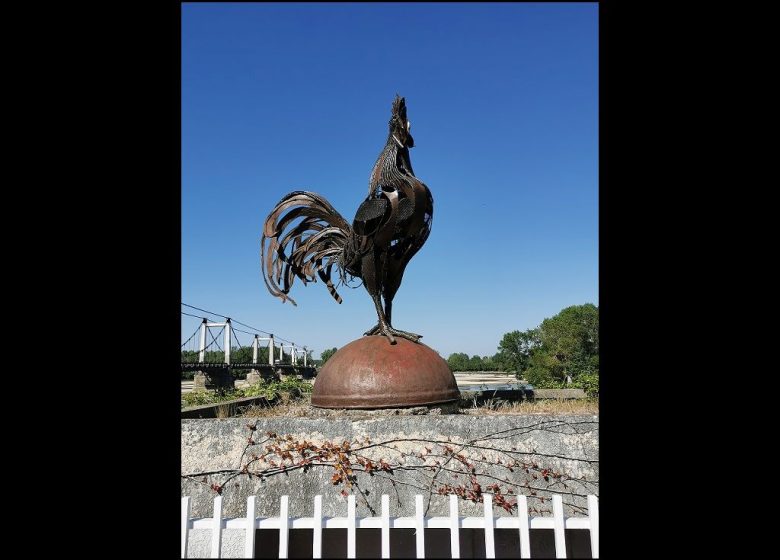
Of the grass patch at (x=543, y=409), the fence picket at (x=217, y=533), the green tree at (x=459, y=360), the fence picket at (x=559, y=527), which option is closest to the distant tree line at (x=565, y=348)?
the grass patch at (x=543, y=409)

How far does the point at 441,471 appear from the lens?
4.71 metres

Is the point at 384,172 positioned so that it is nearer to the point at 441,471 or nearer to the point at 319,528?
the point at 441,471

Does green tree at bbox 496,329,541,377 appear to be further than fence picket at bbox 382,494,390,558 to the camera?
Yes

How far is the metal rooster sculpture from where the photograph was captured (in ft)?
20.5

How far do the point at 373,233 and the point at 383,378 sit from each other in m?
1.73

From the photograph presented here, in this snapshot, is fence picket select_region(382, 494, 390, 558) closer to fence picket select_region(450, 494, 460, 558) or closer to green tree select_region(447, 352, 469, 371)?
fence picket select_region(450, 494, 460, 558)

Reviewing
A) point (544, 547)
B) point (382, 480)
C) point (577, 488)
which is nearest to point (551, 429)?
point (577, 488)

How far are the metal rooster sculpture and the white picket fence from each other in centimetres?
312

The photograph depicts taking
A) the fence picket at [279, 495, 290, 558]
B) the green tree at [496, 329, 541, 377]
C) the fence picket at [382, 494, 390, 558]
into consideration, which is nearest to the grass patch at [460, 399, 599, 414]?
the fence picket at [382, 494, 390, 558]

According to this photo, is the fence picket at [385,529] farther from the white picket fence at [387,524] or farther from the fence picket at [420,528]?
the fence picket at [420,528]

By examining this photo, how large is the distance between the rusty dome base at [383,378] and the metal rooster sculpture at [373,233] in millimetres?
345

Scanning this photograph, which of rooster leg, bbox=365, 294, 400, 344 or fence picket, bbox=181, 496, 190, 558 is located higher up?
rooster leg, bbox=365, 294, 400, 344

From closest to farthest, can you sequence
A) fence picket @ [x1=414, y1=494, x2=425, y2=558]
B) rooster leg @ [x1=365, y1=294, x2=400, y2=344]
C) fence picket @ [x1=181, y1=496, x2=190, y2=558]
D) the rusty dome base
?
fence picket @ [x1=414, y1=494, x2=425, y2=558] → fence picket @ [x1=181, y1=496, x2=190, y2=558] → the rusty dome base → rooster leg @ [x1=365, y1=294, x2=400, y2=344]

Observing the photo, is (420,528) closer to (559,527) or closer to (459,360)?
(559,527)
